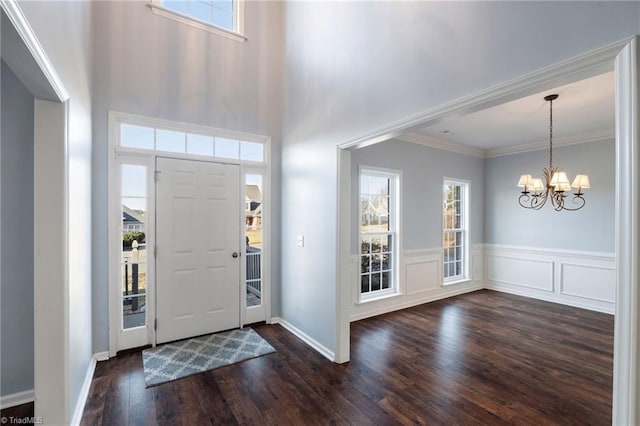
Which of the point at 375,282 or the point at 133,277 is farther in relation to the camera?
the point at 375,282

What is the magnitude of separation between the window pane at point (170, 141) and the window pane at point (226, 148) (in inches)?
15.6

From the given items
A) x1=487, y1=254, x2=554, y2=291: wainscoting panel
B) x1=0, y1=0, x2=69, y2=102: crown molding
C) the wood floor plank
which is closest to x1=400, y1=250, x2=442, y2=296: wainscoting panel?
the wood floor plank

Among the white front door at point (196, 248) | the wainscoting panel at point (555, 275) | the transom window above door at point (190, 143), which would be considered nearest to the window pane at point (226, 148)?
the transom window above door at point (190, 143)

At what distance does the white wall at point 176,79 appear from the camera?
296 cm

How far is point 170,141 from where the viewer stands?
11.0 feet

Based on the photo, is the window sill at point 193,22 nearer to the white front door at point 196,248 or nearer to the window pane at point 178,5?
the window pane at point 178,5

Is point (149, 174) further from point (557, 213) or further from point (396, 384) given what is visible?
point (557, 213)

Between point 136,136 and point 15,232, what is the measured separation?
1441mm

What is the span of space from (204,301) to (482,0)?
380cm

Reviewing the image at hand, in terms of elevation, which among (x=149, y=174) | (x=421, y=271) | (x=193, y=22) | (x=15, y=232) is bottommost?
(x=421, y=271)

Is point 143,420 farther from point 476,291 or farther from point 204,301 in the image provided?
point 476,291

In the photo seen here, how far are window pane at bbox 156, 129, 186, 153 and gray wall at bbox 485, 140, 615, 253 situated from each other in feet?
18.5

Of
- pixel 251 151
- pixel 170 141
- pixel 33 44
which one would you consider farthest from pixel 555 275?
pixel 33 44

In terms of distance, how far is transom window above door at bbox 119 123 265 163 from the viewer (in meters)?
3.17
